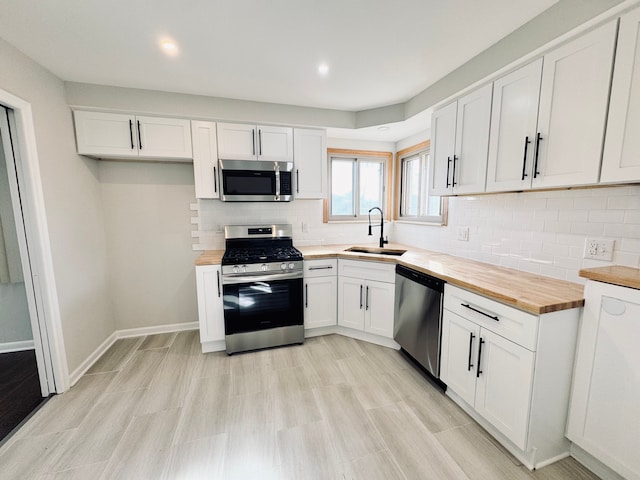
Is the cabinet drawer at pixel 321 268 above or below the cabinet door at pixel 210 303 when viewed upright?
above

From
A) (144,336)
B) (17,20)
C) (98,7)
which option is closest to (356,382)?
(144,336)

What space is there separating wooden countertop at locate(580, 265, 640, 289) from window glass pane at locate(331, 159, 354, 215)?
2454 mm

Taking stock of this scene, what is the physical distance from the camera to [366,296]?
2666 mm

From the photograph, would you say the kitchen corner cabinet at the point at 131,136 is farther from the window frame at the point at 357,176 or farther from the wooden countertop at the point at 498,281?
the window frame at the point at 357,176

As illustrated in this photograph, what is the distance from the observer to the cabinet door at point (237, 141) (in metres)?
2.61

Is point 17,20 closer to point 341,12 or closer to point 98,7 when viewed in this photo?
point 98,7

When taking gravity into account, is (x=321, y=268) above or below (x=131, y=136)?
below

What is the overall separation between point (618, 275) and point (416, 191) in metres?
2.23

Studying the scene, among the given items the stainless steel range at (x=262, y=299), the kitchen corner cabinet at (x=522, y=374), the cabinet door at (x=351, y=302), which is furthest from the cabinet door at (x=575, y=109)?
the stainless steel range at (x=262, y=299)

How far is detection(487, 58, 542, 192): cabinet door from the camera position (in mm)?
1583

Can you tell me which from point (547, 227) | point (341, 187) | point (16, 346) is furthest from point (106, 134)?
point (547, 227)

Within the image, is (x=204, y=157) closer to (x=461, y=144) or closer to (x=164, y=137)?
(x=164, y=137)

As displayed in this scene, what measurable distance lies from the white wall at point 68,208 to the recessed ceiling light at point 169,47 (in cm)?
96

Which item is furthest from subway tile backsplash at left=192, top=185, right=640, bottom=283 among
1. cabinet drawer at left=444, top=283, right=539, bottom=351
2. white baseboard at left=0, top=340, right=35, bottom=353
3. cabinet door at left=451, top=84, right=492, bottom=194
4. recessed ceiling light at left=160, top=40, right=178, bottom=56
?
white baseboard at left=0, top=340, right=35, bottom=353
